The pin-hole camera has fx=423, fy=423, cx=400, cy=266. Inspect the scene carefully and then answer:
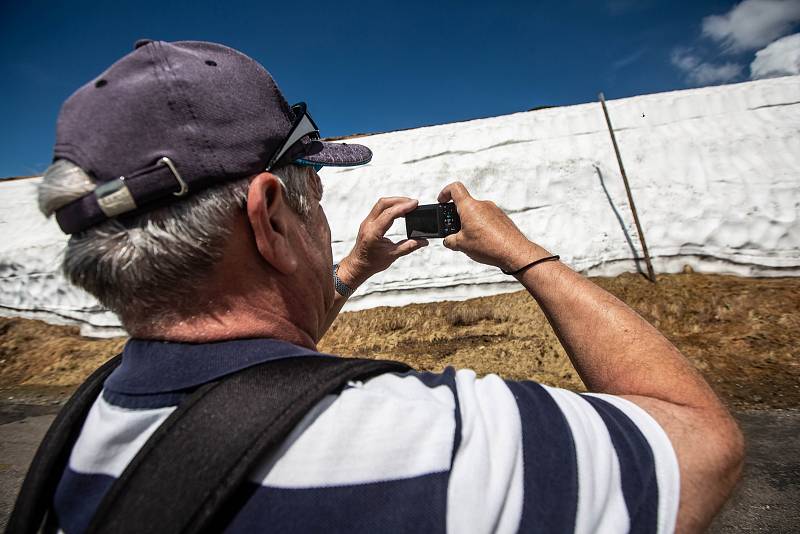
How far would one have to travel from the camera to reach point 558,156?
9.84 meters

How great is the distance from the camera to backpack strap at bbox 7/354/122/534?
0.85 metres

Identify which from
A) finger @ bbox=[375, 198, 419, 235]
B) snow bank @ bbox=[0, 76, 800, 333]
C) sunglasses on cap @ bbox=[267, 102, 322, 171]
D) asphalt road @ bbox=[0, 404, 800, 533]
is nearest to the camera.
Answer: sunglasses on cap @ bbox=[267, 102, 322, 171]

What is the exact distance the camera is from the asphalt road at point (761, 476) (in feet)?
9.22

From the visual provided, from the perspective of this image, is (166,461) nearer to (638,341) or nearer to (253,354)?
(253,354)

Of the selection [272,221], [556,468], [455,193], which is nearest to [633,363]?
[556,468]

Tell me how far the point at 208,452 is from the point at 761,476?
423 centimetres

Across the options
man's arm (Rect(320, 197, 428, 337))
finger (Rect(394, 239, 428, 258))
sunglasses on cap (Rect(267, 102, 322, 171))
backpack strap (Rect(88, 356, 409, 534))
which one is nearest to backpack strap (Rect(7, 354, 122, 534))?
backpack strap (Rect(88, 356, 409, 534))

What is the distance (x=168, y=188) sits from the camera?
930 millimetres

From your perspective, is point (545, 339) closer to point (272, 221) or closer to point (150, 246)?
point (272, 221)

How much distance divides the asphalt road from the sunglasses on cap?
2528mm

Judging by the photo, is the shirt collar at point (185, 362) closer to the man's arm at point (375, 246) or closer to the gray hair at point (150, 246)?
the gray hair at point (150, 246)

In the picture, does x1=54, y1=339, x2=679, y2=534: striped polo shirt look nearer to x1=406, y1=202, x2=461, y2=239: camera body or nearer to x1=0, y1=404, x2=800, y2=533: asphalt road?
x1=406, y1=202, x2=461, y2=239: camera body

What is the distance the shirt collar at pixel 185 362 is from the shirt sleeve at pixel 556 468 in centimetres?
37

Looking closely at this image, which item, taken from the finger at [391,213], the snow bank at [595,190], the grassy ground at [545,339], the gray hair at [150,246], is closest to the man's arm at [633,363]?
the finger at [391,213]
